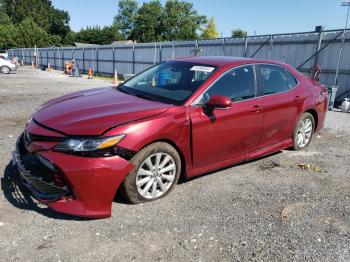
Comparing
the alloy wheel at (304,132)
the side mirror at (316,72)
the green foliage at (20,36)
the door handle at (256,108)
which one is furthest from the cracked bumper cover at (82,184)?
the green foliage at (20,36)

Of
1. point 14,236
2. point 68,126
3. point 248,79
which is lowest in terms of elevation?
point 14,236

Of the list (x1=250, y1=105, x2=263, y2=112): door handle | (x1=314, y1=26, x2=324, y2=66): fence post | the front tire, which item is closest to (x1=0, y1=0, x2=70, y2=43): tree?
(x1=314, y1=26, x2=324, y2=66): fence post

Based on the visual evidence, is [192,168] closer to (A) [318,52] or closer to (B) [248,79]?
(B) [248,79]

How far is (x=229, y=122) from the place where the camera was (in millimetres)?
4375

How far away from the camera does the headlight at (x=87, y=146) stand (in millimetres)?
3303

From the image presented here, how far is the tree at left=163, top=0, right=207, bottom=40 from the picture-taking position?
8816 centimetres

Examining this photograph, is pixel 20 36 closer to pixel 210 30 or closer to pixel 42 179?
pixel 210 30

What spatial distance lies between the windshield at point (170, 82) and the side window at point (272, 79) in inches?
34.9

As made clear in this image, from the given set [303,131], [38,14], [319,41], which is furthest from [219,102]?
[38,14]

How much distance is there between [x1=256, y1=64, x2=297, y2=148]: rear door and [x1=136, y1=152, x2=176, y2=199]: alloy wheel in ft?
5.54

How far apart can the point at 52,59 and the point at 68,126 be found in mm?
41654

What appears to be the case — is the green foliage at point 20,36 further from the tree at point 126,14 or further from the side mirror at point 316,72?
the side mirror at point 316,72

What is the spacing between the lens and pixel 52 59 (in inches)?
1647

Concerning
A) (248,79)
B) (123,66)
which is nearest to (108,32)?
(123,66)
